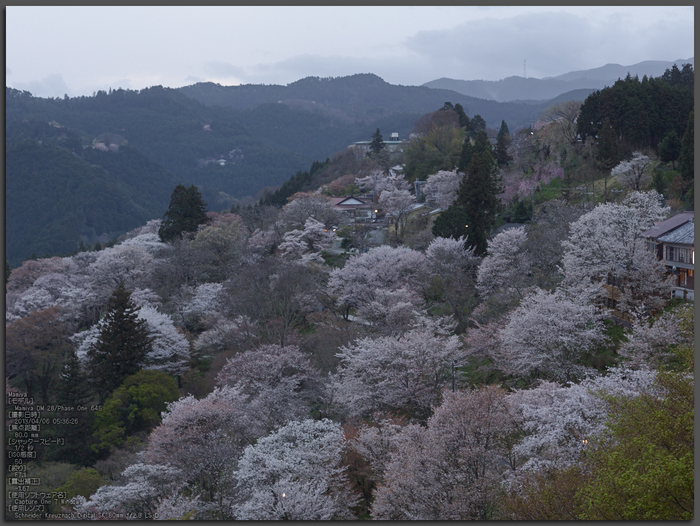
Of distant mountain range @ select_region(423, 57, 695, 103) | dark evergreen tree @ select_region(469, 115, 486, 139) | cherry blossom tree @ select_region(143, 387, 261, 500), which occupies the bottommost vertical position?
cherry blossom tree @ select_region(143, 387, 261, 500)

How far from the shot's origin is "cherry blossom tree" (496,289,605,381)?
1750cm

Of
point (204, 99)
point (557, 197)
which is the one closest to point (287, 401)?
point (557, 197)

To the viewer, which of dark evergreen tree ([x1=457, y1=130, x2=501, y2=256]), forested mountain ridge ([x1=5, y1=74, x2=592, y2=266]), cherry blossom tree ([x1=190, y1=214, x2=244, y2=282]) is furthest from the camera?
forested mountain ridge ([x1=5, y1=74, x2=592, y2=266])

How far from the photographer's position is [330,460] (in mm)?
15039

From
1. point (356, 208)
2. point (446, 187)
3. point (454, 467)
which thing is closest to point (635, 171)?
point (446, 187)

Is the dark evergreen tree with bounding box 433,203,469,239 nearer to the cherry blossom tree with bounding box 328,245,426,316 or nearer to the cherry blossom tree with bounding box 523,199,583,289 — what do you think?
the cherry blossom tree with bounding box 328,245,426,316

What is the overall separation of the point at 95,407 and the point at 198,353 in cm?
869

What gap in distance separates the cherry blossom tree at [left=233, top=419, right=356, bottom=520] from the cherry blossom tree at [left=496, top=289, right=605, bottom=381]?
247 inches

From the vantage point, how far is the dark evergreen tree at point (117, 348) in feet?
83.8

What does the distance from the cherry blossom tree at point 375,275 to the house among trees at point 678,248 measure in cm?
1149

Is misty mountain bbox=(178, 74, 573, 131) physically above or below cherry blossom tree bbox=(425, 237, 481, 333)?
above

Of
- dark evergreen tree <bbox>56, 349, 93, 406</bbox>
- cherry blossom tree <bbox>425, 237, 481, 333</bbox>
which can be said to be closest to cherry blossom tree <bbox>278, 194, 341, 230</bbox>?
cherry blossom tree <bbox>425, 237, 481, 333</bbox>

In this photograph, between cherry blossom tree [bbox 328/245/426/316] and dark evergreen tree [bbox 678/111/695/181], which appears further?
cherry blossom tree [bbox 328/245/426/316]

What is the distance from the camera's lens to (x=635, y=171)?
105 feet
